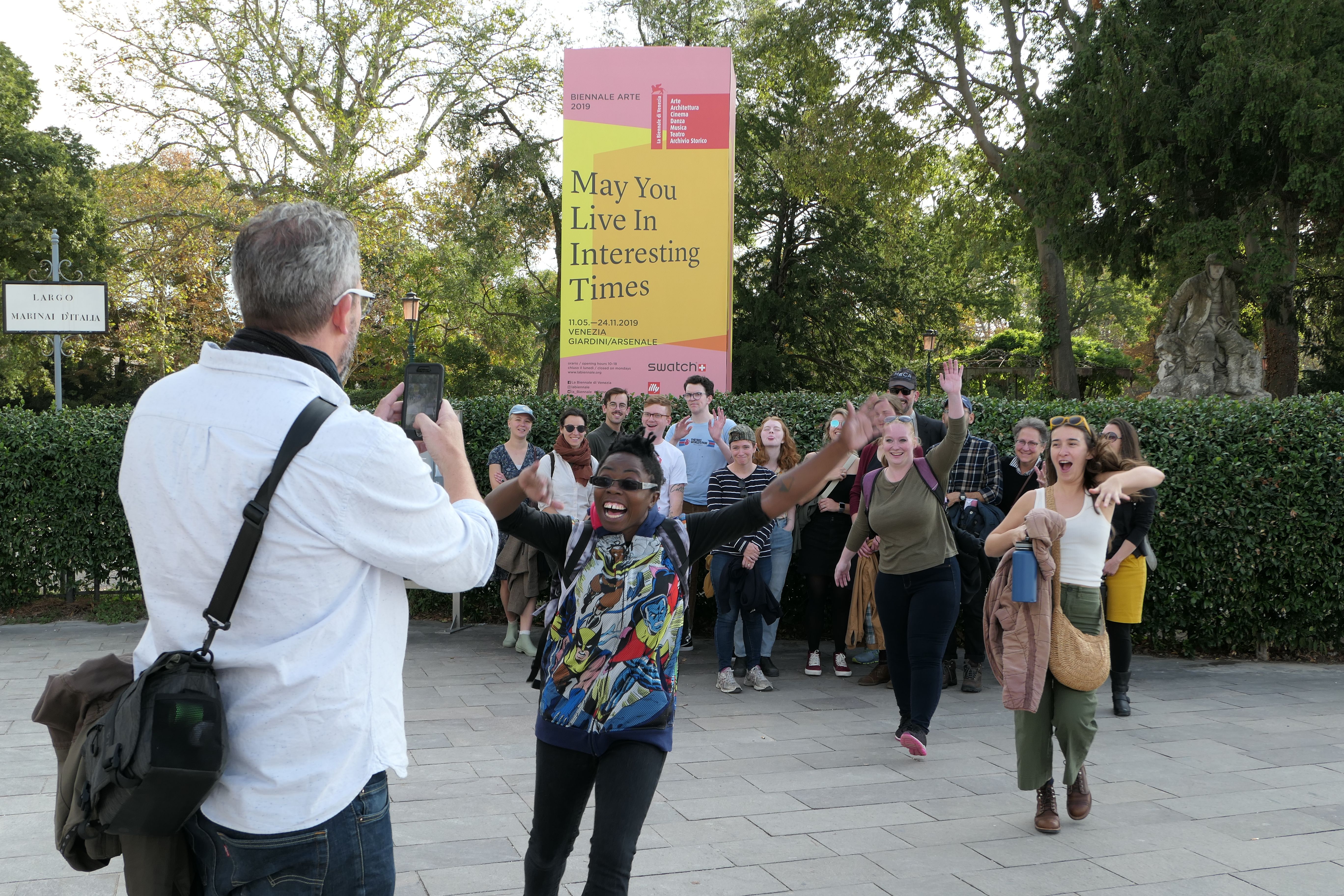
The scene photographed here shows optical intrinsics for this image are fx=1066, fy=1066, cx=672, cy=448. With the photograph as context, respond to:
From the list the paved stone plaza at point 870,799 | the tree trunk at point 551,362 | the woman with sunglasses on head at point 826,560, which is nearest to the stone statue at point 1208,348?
the paved stone plaza at point 870,799

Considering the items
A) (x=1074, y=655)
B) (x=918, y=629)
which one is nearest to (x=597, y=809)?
(x=1074, y=655)

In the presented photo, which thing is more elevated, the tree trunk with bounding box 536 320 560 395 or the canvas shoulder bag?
the tree trunk with bounding box 536 320 560 395

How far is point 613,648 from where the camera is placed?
3084 millimetres

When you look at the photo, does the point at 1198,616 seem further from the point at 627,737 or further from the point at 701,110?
the point at 701,110

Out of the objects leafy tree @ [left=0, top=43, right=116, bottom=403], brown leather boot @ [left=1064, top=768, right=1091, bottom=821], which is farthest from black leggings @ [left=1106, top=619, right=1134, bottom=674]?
leafy tree @ [left=0, top=43, right=116, bottom=403]

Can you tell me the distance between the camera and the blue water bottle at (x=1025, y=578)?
4840 mm

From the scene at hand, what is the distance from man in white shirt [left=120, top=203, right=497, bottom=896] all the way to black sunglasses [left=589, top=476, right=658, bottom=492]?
1265 mm

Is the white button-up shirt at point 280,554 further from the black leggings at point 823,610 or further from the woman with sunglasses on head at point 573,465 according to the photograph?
the black leggings at point 823,610

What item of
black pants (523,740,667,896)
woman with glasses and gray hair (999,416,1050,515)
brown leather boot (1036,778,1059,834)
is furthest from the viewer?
woman with glasses and gray hair (999,416,1050,515)

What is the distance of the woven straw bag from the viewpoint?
483cm

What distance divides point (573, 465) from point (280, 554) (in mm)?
6314

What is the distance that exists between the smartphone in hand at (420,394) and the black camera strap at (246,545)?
466 mm

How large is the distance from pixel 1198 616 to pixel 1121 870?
16.0ft

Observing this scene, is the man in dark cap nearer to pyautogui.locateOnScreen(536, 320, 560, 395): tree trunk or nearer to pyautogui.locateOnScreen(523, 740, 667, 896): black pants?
pyautogui.locateOnScreen(523, 740, 667, 896): black pants
